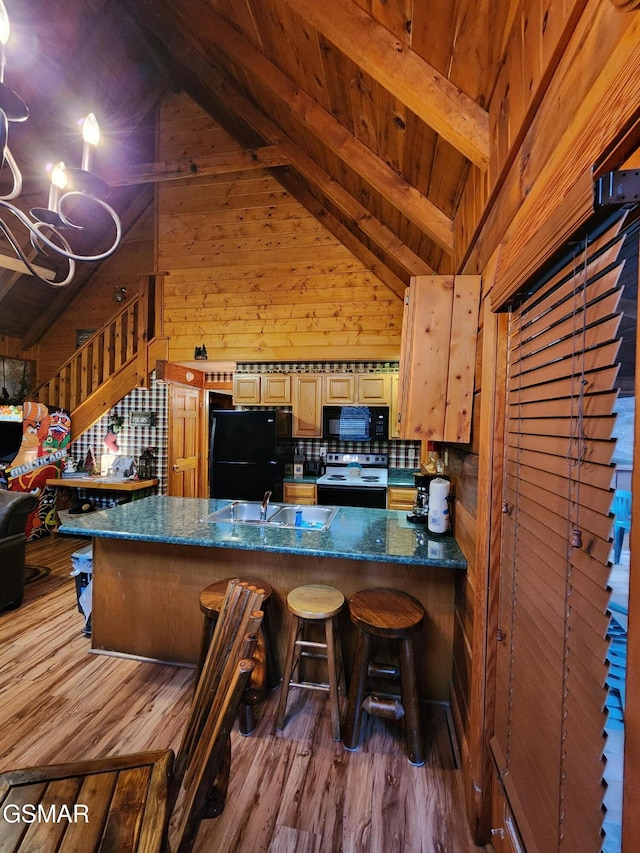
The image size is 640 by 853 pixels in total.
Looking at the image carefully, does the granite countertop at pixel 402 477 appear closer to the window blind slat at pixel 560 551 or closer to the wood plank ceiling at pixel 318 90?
the wood plank ceiling at pixel 318 90

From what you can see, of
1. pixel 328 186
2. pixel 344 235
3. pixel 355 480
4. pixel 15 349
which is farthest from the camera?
pixel 15 349

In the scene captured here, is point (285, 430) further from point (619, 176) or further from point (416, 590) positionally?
point (619, 176)

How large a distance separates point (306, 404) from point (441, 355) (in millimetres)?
2890

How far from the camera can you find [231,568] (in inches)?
87.4

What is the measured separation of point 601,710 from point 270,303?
4397 mm

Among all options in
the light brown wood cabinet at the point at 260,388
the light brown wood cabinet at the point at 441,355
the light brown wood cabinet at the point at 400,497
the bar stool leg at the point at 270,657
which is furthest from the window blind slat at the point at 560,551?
the light brown wood cabinet at the point at 260,388

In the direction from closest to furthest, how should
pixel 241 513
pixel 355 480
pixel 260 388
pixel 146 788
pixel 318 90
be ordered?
pixel 146 788, pixel 318 90, pixel 241 513, pixel 355 480, pixel 260 388

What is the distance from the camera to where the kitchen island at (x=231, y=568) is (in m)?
1.92

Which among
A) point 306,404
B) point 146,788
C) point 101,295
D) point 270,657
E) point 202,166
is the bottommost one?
point 270,657

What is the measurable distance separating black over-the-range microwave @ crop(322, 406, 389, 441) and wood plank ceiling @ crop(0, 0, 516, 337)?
1.41 m

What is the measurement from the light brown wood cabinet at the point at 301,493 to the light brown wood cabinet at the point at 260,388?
106 centimetres

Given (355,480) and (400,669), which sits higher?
(355,480)

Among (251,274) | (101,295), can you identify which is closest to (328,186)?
(251,274)

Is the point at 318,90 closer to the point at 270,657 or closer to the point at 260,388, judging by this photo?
the point at 260,388
